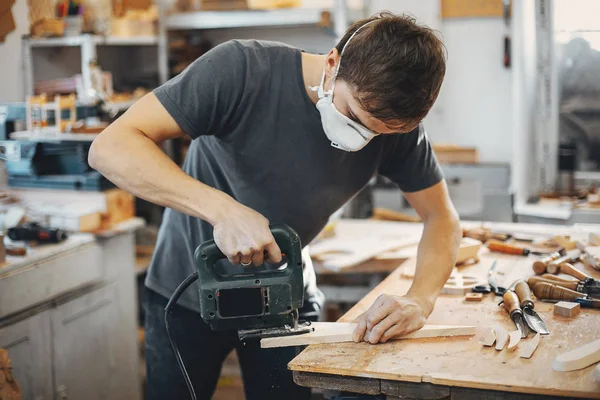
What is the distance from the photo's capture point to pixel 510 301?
6.31ft

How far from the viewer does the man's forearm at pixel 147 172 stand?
5.48 ft

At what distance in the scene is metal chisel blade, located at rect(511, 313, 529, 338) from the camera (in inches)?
68.5

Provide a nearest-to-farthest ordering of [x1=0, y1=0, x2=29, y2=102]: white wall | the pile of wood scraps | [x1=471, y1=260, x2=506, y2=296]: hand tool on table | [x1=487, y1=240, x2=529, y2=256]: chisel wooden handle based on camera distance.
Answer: [x1=471, y1=260, x2=506, y2=296]: hand tool on table → [x1=487, y1=240, x2=529, y2=256]: chisel wooden handle → the pile of wood scraps → [x1=0, y1=0, x2=29, y2=102]: white wall

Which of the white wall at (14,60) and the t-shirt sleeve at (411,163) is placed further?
the white wall at (14,60)

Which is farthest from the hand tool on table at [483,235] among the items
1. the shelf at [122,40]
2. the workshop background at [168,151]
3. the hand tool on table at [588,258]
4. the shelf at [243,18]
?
the shelf at [122,40]

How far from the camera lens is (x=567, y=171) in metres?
4.05

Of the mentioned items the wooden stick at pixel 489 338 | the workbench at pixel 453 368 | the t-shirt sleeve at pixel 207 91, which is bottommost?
the workbench at pixel 453 368

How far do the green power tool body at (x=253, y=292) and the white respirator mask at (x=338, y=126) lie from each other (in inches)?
10.9

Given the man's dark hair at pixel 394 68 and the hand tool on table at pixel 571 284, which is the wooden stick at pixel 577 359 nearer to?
the hand tool on table at pixel 571 284

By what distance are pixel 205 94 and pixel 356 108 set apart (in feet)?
1.19

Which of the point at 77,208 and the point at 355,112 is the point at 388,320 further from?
the point at 77,208

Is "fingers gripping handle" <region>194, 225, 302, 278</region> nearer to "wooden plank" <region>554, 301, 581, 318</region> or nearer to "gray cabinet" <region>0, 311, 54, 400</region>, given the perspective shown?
"wooden plank" <region>554, 301, 581, 318</region>

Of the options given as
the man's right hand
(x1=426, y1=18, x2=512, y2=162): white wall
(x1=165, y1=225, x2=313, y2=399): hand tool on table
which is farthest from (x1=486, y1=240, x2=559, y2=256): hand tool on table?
(x1=426, y1=18, x2=512, y2=162): white wall

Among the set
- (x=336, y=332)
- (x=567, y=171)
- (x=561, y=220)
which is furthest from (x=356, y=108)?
(x=567, y=171)
